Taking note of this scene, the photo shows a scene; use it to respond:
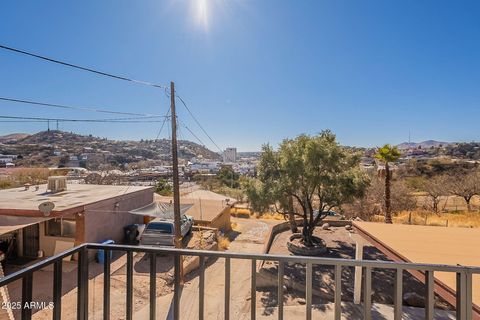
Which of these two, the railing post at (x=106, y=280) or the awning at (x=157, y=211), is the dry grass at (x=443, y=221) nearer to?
the awning at (x=157, y=211)

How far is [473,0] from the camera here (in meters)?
8.14

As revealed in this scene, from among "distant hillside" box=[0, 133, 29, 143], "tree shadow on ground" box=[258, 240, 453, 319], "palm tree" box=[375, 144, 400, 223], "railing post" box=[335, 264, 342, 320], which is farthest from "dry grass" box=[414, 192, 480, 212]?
"distant hillside" box=[0, 133, 29, 143]

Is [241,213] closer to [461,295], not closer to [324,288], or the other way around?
[324,288]

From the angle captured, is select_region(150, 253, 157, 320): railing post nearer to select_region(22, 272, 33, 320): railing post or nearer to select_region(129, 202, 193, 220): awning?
select_region(22, 272, 33, 320): railing post

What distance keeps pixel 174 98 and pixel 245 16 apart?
3.14 m

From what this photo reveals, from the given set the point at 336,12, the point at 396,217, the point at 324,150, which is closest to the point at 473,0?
the point at 336,12

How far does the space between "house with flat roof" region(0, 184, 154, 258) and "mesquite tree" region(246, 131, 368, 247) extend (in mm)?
5508

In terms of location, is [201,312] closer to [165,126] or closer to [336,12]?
[165,126]

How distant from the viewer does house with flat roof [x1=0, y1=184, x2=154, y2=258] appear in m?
7.83

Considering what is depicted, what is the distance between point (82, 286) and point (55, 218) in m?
8.73

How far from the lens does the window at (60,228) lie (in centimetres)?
919

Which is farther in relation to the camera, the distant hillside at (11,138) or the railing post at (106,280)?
the distant hillside at (11,138)

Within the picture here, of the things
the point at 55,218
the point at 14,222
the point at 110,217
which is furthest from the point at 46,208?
the point at 110,217

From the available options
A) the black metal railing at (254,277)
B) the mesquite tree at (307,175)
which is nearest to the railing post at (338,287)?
the black metal railing at (254,277)
